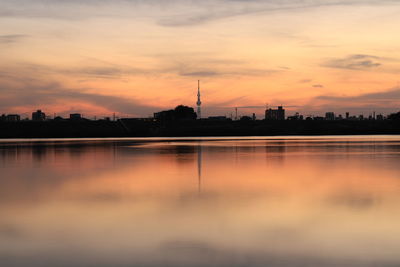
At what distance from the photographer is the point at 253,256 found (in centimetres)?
1300

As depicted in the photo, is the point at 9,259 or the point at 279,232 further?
the point at 279,232

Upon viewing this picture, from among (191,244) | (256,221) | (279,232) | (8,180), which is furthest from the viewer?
(8,180)

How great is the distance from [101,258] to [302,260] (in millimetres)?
4563

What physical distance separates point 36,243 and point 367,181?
1944 cm

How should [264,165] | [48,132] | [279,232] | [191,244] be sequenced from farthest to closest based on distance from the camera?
[48,132] → [264,165] → [279,232] → [191,244]

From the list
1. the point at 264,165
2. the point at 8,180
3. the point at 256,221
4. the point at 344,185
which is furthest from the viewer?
the point at 264,165

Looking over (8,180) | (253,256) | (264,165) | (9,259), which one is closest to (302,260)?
(253,256)

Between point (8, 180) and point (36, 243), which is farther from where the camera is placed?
point (8, 180)

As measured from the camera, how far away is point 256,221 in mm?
17438

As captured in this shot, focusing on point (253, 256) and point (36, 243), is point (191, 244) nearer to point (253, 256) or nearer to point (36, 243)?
point (253, 256)

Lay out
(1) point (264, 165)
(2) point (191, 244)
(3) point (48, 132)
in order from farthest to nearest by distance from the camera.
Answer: (3) point (48, 132) < (1) point (264, 165) < (2) point (191, 244)

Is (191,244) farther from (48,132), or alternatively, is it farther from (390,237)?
(48,132)

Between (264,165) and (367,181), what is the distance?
40.9ft

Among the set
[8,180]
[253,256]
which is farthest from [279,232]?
[8,180]
